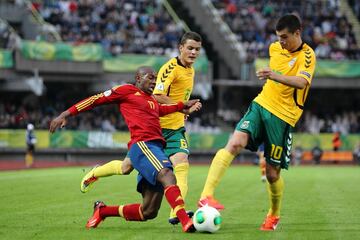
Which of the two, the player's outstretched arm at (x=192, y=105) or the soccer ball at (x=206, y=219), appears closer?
the soccer ball at (x=206, y=219)

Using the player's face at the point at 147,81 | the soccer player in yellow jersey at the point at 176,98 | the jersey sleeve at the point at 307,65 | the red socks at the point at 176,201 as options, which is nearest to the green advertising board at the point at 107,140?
the soccer player in yellow jersey at the point at 176,98

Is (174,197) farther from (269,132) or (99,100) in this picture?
(269,132)

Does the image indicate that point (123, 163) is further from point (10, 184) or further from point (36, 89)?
point (36, 89)

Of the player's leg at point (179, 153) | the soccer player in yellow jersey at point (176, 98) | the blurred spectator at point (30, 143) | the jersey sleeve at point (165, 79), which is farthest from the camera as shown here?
the blurred spectator at point (30, 143)

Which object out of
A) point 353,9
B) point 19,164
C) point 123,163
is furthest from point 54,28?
point 123,163

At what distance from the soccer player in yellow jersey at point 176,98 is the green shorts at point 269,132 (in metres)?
1.40

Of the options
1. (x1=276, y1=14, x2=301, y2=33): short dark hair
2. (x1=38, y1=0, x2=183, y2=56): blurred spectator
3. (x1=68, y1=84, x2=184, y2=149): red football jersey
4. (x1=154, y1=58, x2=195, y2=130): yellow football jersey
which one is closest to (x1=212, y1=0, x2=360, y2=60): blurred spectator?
(x1=38, y1=0, x2=183, y2=56): blurred spectator

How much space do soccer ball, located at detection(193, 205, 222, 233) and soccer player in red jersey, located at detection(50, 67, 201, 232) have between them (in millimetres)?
94

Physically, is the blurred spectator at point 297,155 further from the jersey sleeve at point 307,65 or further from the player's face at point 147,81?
the player's face at point 147,81

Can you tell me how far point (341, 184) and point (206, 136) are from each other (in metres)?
19.7

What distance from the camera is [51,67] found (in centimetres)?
4038

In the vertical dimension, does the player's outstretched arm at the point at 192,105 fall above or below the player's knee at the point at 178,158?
above

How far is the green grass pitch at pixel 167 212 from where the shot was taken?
10.6 meters

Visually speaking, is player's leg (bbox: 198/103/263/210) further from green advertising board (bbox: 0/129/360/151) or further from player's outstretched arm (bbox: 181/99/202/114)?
green advertising board (bbox: 0/129/360/151)
